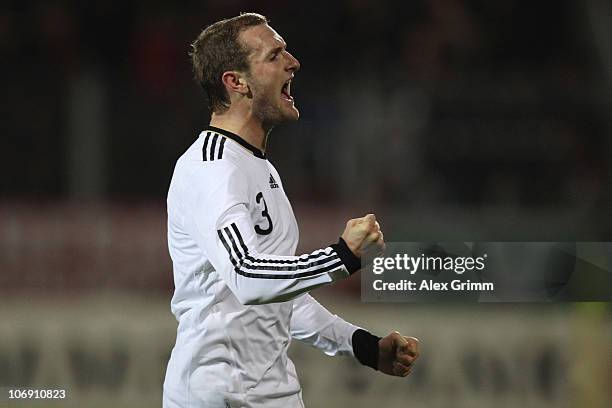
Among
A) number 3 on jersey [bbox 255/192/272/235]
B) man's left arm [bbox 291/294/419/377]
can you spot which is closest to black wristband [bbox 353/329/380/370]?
man's left arm [bbox 291/294/419/377]

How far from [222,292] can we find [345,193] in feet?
11.5

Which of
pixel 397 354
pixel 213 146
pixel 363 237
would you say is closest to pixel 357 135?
pixel 397 354

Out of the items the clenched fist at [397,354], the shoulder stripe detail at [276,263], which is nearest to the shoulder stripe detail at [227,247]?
the shoulder stripe detail at [276,263]

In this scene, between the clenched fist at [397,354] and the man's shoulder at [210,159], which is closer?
the man's shoulder at [210,159]

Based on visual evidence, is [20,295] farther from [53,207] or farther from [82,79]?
[82,79]

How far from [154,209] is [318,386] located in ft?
5.60

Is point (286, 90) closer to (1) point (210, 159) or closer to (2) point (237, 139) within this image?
(2) point (237, 139)

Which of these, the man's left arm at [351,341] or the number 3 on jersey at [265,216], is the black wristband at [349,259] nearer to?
the number 3 on jersey at [265,216]

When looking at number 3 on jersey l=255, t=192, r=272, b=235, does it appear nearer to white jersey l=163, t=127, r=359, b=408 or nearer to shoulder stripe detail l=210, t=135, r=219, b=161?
white jersey l=163, t=127, r=359, b=408

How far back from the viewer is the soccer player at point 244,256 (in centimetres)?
241

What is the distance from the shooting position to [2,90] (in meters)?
6.70

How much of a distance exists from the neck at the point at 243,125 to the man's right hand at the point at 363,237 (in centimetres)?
55

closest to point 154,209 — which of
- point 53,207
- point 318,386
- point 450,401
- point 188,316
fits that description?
point 53,207

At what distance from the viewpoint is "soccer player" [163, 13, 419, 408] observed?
241cm
